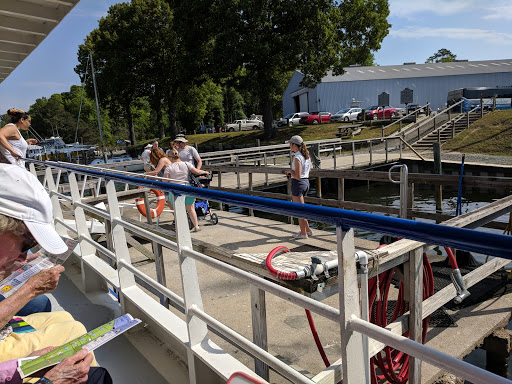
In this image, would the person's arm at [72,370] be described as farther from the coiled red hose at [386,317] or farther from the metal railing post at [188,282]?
the coiled red hose at [386,317]

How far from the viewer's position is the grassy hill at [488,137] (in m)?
20.4

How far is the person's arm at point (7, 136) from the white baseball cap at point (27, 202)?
5.00 m

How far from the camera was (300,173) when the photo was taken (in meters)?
6.73

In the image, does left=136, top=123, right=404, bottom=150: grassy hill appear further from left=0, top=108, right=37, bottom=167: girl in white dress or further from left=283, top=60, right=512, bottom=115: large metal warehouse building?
left=0, top=108, right=37, bottom=167: girl in white dress

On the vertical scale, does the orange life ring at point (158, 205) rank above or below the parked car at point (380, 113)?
below

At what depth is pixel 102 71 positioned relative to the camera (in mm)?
38250

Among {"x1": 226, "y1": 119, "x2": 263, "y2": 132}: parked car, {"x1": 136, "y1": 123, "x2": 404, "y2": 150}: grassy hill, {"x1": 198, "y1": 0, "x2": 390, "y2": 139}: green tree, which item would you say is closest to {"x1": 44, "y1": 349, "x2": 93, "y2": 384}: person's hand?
{"x1": 136, "y1": 123, "x2": 404, "y2": 150}: grassy hill

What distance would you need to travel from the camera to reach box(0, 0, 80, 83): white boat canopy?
505 centimetres

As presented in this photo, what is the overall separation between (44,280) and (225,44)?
28993 millimetres

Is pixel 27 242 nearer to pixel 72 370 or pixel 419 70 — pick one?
pixel 72 370

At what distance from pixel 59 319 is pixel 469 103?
35369 millimetres

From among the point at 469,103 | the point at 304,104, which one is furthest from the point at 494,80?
the point at 304,104

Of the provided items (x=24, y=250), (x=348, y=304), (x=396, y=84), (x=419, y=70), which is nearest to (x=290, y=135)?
(x=396, y=84)

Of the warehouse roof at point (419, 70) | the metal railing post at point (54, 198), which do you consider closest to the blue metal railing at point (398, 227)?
the metal railing post at point (54, 198)
